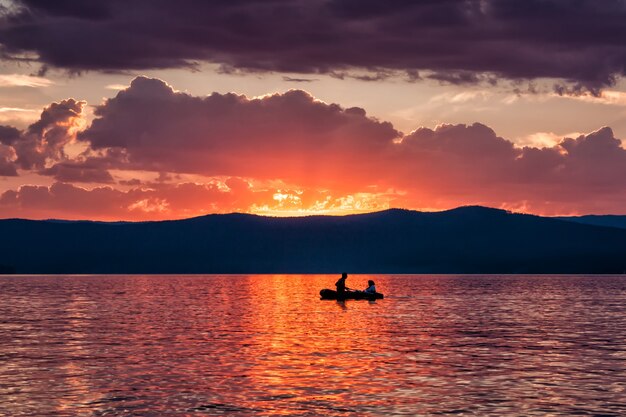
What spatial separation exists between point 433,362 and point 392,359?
8.13ft

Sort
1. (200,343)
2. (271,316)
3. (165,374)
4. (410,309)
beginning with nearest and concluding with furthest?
1. (165,374)
2. (200,343)
3. (271,316)
4. (410,309)

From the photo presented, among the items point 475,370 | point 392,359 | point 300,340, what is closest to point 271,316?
point 300,340

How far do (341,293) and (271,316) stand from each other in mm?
22341

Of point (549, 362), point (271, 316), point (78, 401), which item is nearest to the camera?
point (78, 401)

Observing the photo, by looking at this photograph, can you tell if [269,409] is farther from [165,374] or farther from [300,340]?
[300,340]

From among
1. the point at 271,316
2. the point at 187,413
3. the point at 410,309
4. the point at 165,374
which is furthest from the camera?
the point at 410,309

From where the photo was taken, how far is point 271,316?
91062mm

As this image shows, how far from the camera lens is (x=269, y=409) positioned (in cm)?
3416

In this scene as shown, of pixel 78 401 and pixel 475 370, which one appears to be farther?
pixel 475 370

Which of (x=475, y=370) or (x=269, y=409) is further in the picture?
(x=475, y=370)

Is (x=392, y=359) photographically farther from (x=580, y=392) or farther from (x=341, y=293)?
(x=341, y=293)

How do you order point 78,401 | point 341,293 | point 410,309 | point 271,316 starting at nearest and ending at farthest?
1. point 78,401
2. point 271,316
3. point 410,309
4. point 341,293

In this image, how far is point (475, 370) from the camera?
45250mm

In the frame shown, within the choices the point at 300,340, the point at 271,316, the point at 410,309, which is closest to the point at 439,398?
the point at 300,340
